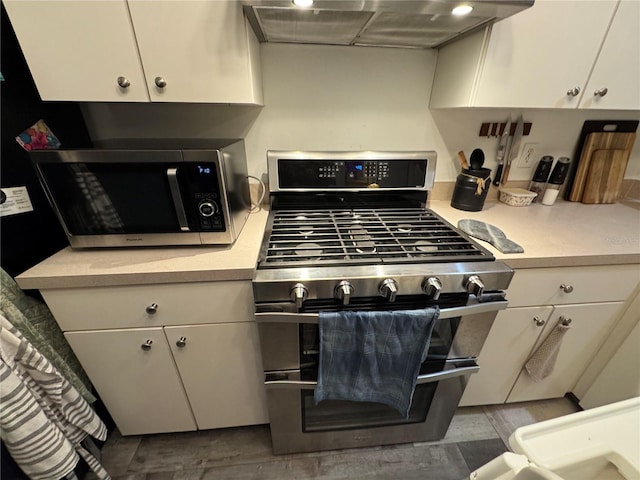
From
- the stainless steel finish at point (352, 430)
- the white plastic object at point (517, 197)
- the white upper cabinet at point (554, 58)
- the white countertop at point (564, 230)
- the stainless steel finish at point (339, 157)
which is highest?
the white upper cabinet at point (554, 58)

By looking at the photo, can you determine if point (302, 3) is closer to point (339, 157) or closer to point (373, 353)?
point (339, 157)

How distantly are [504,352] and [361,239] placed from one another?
31.8 inches

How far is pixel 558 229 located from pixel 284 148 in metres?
1.24

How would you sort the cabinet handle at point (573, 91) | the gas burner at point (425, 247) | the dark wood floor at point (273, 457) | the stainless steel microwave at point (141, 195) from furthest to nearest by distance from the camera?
the dark wood floor at point (273, 457)
the cabinet handle at point (573, 91)
the gas burner at point (425, 247)
the stainless steel microwave at point (141, 195)

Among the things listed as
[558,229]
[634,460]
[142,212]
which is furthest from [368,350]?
[558,229]

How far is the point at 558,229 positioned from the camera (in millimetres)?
1141

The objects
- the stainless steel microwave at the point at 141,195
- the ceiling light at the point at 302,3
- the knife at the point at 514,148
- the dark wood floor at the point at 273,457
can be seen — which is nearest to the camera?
the ceiling light at the point at 302,3

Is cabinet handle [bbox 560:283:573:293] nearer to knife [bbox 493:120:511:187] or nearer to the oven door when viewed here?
the oven door

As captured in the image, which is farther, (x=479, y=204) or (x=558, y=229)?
(x=479, y=204)

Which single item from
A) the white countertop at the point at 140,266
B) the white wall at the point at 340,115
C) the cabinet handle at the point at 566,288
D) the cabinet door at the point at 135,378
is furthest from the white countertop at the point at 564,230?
the cabinet door at the point at 135,378

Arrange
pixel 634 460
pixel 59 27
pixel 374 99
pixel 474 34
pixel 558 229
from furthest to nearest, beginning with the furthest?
pixel 374 99 < pixel 558 229 < pixel 474 34 < pixel 59 27 < pixel 634 460

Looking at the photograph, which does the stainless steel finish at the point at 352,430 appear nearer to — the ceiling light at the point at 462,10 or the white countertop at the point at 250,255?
the white countertop at the point at 250,255

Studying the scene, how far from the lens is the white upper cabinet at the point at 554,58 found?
3.06ft

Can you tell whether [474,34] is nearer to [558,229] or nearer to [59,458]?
[558,229]
